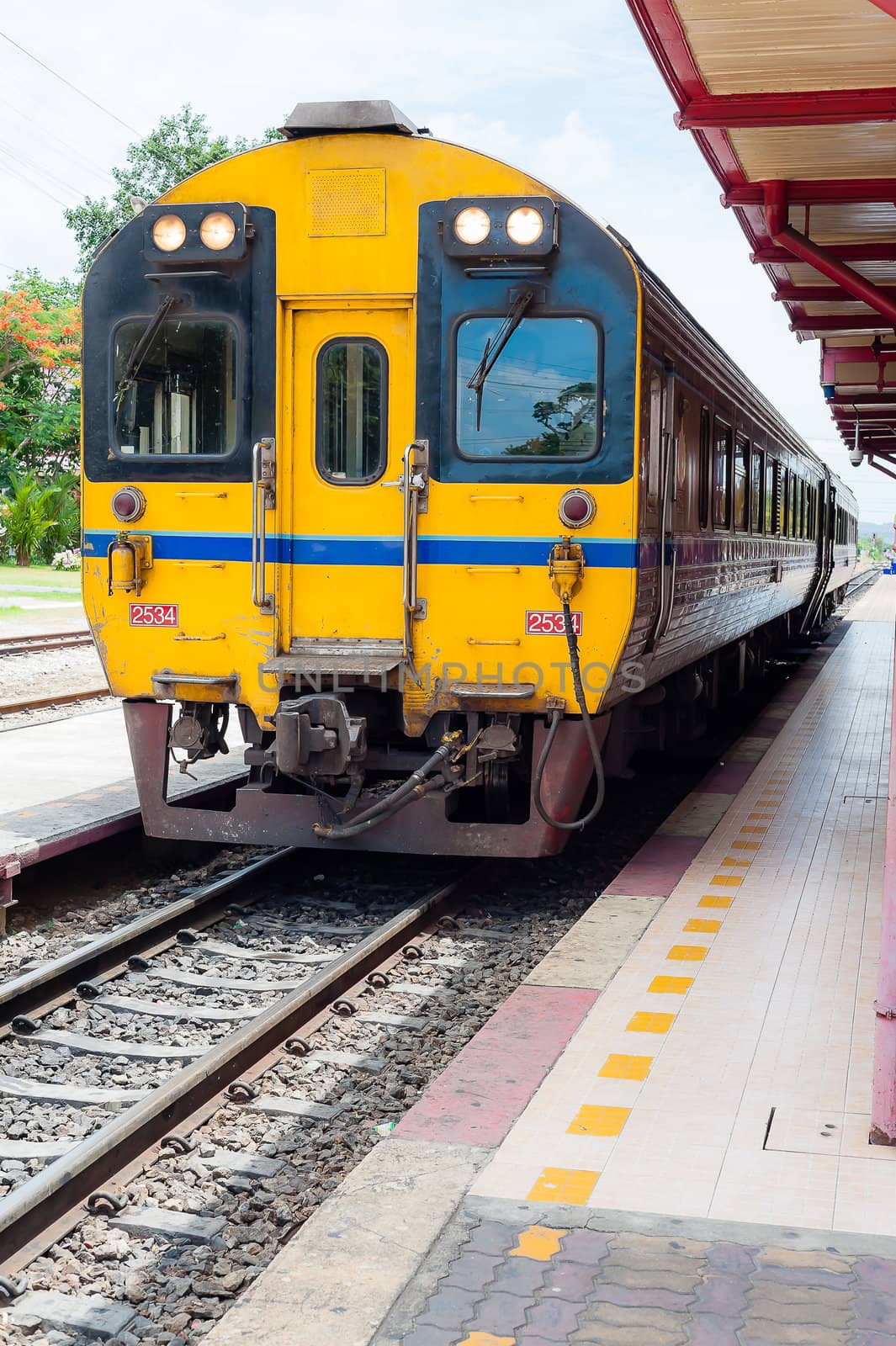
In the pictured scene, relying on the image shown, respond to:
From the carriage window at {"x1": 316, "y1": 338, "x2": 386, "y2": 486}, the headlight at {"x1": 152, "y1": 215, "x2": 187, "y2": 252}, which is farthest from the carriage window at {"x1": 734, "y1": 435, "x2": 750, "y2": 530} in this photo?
the headlight at {"x1": 152, "y1": 215, "x2": 187, "y2": 252}

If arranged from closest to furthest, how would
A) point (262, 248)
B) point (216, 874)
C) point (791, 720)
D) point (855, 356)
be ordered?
point (262, 248) → point (216, 874) → point (791, 720) → point (855, 356)

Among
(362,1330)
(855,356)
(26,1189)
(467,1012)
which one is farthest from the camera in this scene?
(855,356)

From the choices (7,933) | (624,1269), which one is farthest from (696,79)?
(624,1269)

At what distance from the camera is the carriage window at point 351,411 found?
275 inches

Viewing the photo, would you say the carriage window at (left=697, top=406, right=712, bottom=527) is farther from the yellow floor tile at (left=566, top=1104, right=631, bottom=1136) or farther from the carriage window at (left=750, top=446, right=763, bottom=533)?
the yellow floor tile at (left=566, top=1104, right=631, bottom=1136)

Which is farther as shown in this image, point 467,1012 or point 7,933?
point 7,933

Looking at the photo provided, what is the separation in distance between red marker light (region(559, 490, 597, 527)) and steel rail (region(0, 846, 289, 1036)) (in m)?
2.44

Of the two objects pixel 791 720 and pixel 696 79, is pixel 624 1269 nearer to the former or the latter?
pixel 696 79

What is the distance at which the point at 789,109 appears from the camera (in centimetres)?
721

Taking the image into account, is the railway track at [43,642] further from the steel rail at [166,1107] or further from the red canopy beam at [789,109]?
the steel rail at [166,1107]

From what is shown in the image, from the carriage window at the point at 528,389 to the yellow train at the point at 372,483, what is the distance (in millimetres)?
12

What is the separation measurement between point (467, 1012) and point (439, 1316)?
8.81ft

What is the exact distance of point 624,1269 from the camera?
326cm

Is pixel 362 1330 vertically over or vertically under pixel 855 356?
under
